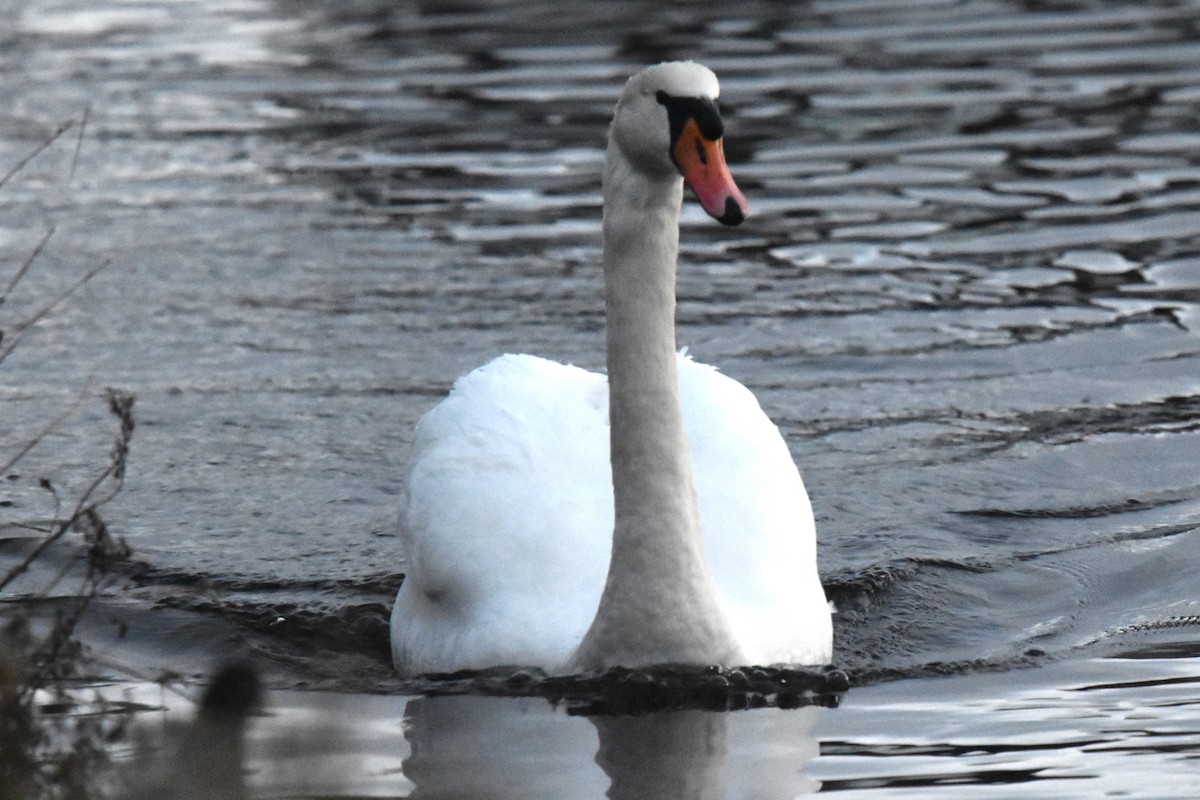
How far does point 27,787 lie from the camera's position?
12.5ft

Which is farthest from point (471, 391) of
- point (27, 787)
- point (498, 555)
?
point (27, 787)

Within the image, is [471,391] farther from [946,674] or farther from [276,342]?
[276,342]

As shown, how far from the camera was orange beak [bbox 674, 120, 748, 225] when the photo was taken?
5.68 metres

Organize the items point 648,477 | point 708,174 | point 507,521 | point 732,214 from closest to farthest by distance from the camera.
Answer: point 732,214
point 708,174
point 648,477
point 507,521

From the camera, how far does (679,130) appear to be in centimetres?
584

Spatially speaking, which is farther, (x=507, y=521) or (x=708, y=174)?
(x=507, y=521)

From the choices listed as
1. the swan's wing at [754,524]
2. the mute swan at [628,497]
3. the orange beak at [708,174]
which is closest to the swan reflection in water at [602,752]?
the mute swan at [628,497]

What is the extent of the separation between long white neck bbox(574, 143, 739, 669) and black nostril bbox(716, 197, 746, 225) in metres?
0.44

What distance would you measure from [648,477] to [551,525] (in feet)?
2.12

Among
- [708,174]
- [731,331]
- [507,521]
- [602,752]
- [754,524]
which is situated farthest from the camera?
[731,331]

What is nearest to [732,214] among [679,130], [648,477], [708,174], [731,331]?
[708,174]

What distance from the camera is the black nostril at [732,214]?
562 centimetres

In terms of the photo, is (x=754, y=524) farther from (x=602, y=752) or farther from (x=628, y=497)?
(x=602, y=752)

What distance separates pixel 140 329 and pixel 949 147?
6.16m
